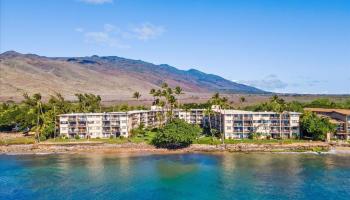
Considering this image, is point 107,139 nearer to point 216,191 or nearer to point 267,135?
point 267,135

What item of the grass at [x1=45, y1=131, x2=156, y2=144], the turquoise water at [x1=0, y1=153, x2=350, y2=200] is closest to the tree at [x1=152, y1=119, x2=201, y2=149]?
the grass at [x1=45, y1=131, x2=156, y2=144]

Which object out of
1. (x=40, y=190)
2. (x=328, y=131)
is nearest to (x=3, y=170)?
(x=40, y=190)

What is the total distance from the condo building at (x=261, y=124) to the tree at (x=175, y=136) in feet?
33.7

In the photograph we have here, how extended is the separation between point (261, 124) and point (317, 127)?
11.5 meters

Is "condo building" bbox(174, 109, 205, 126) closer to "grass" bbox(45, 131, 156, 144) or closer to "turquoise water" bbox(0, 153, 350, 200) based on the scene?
"grass" bbox(45, 131, 156, 144)

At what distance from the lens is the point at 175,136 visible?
84688mm

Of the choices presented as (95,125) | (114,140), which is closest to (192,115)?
(95,125)

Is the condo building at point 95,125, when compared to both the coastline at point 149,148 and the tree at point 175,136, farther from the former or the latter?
the tree at point 175,136

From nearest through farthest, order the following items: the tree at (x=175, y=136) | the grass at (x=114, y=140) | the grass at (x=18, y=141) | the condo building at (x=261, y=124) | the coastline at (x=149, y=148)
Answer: the coastline at (x=149, y=148)
the tree at (x=175, y=136)
the grass at (x=114, y=140)
the grass at (x=18, y=141)
the condo building at (x=261, y=124)

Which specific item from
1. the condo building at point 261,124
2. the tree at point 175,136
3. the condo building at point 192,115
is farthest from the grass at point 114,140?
the condo building at point 192,115

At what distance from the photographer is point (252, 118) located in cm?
9450

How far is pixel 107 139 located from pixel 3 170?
1094 inches

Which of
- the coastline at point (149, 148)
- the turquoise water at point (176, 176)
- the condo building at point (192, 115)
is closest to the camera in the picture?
the turquoise water at point (176, 176)

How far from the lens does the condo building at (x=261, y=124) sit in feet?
306
